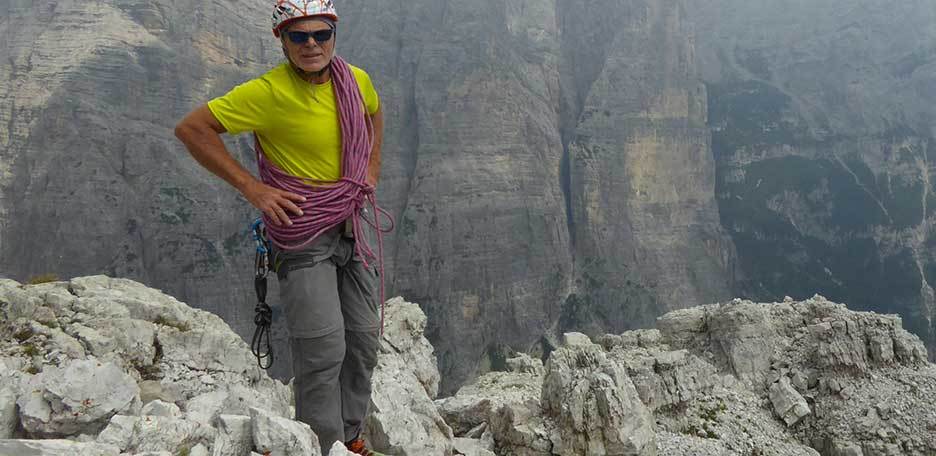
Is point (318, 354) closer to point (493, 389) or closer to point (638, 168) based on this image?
point (493, 389)

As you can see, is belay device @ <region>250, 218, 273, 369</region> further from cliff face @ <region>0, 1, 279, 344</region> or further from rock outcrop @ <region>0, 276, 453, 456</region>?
cliff face @ <region>0, 1, 279, 344</region>

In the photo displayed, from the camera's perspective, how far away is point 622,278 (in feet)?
146

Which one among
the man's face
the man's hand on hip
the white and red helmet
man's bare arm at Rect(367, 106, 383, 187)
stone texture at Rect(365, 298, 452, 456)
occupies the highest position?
the white and red helmet

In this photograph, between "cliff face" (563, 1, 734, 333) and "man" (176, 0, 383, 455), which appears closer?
"man" (176, 0, 383, 455)

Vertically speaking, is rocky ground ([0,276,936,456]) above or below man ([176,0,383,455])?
below

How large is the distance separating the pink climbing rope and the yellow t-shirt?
6 cm

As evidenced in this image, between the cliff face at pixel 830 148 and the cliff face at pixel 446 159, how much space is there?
3044 millimetres

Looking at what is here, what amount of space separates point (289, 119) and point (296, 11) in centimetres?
70

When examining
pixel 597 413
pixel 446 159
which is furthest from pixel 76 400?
pixel 446 159

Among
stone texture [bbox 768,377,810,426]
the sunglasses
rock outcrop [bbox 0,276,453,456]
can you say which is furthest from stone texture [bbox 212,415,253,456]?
stone texture [bbox 768,377,810,426]

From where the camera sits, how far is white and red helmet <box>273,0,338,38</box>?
13.7 feet

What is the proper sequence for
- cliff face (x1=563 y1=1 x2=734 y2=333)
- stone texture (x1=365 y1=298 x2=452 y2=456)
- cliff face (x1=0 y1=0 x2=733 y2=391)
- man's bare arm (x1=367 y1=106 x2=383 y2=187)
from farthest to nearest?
cliff face (x1=563 y1=1 x2=734 y2=333) → cliff face (x1=0 y1=0 x2=733 y2=391) → stone texture (x1=365 y1=298 x2=452 y2=456) → man's bare arm (x1=367 y1=106 x2=383 y2=187)

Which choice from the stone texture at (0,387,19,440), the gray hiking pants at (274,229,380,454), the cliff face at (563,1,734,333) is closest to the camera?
the stone texture at (0,387,19,440)

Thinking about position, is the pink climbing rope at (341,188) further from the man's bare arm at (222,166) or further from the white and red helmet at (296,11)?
the white and red helmet at (296,11)
